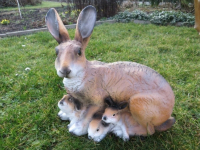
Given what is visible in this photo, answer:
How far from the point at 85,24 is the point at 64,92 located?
1430mm

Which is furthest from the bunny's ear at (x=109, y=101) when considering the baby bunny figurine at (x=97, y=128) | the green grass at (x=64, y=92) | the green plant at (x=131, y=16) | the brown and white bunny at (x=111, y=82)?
the green plant at (x=131, y=16)

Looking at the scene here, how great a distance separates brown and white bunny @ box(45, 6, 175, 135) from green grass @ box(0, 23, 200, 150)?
0.43 meters

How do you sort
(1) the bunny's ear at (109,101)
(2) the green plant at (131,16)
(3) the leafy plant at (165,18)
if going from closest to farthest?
(1) the bunny's ear at (109,101), (3) the leafy plant at (165,18), (2) the green plant at (131,16)

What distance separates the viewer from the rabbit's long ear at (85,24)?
5.33 ft

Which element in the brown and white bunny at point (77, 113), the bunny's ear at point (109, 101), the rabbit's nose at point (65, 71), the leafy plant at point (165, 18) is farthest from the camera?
the leafy plant at point (165, 18)

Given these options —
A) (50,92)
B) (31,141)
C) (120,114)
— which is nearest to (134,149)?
(120,114)

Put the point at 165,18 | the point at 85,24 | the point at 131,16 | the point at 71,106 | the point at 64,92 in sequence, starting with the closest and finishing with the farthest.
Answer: the point at 85,24
the point at 71,106
the point at 64,92
the point at 165,18
the point at 131,16

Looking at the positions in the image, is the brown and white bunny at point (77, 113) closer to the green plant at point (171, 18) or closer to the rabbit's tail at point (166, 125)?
the rabbit's tail at point (166, 125)

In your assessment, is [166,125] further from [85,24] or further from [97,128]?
[85,24]

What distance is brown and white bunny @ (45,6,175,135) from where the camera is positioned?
1.61 m

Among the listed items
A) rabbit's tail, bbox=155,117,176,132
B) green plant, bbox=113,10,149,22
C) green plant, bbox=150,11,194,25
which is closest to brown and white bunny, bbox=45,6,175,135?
rabbit's tail, bbox=155,117,176,132

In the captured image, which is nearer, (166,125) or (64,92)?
(166,125)

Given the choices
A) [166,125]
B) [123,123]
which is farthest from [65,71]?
[166,125]

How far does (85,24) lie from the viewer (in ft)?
5.34
